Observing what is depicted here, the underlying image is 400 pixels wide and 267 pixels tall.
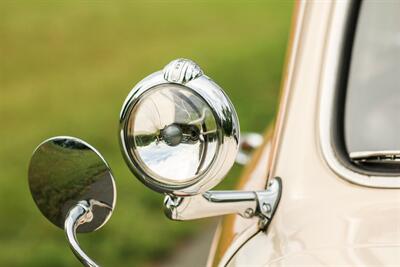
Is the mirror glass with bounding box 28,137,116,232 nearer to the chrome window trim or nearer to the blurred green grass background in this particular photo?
the chrome window trim

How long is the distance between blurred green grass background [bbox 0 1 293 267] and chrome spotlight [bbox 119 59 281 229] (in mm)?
3632

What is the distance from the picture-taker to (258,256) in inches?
69.5

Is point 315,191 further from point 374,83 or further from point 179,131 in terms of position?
point 374,83

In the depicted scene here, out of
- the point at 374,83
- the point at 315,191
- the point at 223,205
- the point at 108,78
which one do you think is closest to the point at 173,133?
the point at 223,205

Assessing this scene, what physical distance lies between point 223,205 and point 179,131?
0.18 meters

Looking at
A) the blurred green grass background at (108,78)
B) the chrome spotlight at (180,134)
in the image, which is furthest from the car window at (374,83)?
the blurred green grass background at (108,78)

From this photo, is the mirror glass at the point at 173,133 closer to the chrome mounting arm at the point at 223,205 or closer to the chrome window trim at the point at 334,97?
the chrome mounting arm at the point at 223,205

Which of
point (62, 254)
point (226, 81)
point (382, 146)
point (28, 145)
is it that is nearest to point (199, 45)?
point (226, 81)

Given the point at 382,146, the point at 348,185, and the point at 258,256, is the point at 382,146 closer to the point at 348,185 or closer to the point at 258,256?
the point at 348,185

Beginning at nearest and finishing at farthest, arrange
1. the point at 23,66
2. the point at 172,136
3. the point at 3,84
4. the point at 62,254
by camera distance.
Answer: the point at 172,136, the point at 62,254, the point at 3,84, the point at 23,66

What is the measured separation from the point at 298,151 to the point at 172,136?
0.38 meters

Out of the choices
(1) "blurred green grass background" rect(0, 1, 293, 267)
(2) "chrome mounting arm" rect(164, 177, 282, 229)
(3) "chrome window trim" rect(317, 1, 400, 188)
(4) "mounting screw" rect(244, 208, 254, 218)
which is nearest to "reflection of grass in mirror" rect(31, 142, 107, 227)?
(2) "chrome mounting arm" rect(164, 177, 282, 229)

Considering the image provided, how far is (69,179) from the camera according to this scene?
1787 mm

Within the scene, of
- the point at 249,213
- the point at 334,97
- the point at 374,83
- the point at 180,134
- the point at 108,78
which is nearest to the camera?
the point at 180,134
